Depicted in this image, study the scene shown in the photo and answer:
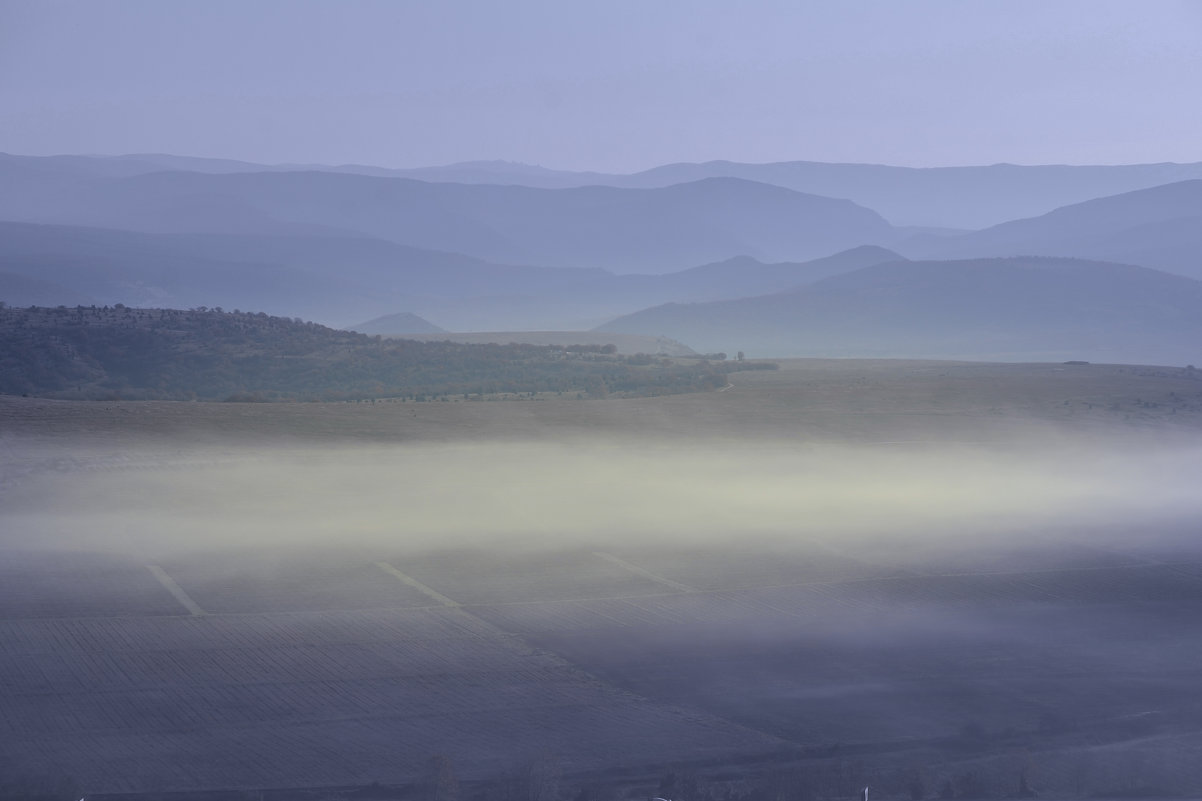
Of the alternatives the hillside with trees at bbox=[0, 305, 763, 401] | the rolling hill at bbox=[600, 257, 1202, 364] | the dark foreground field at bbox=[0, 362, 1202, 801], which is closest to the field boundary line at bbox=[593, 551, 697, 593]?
the dark foreground field at bbox=[0, 362, 1202, 801]

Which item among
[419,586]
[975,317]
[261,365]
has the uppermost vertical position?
[975,317]

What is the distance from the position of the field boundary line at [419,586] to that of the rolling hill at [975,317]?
95.7 metres

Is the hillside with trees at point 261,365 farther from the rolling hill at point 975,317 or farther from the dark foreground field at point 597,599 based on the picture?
the rolling hill at point 975,317

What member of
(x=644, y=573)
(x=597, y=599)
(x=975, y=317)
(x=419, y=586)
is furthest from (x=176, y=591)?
(x=975, y=317)

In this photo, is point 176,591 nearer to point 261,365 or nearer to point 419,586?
point 419,586

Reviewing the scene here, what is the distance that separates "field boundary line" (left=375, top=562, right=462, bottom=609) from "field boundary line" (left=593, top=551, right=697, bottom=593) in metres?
3.40

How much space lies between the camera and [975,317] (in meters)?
137

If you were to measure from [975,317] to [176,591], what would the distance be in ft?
418

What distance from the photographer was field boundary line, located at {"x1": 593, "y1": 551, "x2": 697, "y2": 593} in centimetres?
1952

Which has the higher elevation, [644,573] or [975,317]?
[975,317]

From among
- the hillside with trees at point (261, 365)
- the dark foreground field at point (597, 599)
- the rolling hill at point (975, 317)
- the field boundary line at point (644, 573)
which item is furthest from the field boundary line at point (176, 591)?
the rolling hill at point (975, 317)

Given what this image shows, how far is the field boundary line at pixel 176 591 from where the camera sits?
56.2 feet

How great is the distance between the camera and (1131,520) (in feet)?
83.1

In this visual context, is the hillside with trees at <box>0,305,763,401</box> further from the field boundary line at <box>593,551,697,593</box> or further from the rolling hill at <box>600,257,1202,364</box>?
the rolling hill at <box>600,257,1202,364</box>
